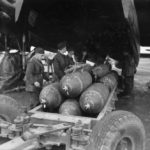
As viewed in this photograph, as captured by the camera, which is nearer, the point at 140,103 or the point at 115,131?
the point at 115,131

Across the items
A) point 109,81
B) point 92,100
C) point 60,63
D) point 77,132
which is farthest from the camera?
point 60,63

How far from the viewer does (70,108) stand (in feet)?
18.0

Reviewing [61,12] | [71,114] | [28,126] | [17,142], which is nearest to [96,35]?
[61,12]

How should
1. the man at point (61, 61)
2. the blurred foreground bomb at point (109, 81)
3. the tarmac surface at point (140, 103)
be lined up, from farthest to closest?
the tarmac surface at point (140, 103) → the man at point (61, 61) → the blurred foreground bomb at point (109, 81)

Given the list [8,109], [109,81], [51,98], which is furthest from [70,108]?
[109,81]

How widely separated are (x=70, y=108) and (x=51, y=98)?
344mm

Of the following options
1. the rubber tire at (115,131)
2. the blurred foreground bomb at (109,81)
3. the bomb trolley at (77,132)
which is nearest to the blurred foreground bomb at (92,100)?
the bomb trolley at (77,132)

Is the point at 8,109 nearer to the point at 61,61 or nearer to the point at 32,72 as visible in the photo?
the point at 32,72

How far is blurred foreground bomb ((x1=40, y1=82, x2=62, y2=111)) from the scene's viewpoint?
5512mm

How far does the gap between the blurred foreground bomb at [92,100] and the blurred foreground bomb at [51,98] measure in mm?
397

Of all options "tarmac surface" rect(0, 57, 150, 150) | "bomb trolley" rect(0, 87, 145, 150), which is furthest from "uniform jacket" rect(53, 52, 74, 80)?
"bomb trolley" rect(0, 87, 145, 150)

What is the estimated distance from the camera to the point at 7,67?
27.2 feet

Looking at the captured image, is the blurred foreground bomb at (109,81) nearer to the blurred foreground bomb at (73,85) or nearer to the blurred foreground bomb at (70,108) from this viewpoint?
the blurred foreground bomb at (73,85)

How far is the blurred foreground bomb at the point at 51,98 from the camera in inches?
217
